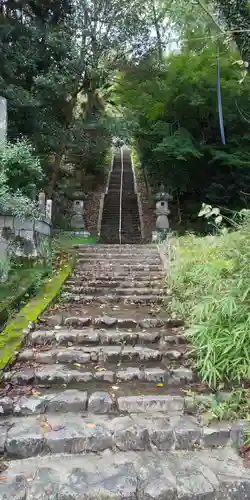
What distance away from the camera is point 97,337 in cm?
374

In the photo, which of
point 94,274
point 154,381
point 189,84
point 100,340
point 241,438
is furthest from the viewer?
point 189,84

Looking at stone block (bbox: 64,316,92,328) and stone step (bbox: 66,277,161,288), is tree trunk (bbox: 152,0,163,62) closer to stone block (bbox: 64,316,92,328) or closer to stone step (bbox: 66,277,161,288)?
stone step (bbox: 66,277,161,288)

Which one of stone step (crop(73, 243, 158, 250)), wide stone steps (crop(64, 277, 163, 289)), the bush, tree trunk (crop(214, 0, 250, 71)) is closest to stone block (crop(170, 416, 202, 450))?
wide stone steps (crop(64, 277, 163, 289))

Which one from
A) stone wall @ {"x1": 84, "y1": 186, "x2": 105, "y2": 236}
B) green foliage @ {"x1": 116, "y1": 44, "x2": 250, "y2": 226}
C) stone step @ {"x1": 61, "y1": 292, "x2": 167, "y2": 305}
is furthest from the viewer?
stone wall @ {"x1": 84, "y1": 186, "x2": 105, "y2": 236}

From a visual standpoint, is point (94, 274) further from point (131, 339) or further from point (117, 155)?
point (117, 155)

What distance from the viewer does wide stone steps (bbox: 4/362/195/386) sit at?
303 cm

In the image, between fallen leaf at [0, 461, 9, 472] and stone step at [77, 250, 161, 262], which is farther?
stone step at [77, 250, 161, 262]

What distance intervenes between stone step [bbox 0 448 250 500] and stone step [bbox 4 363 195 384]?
71 centimetres

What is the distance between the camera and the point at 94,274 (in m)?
6.25

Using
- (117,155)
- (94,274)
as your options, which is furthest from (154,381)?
(117,155)

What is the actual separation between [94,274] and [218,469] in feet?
14.0

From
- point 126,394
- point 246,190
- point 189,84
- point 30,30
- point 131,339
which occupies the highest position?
point 30,30

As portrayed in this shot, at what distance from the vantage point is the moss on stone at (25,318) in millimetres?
3277

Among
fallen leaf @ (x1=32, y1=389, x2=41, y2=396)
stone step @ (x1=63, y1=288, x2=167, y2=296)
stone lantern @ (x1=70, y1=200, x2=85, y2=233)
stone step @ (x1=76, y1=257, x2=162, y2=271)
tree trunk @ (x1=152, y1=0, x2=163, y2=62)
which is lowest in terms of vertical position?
fallen leaf @ (x1=32, y1=389, x2=41, y2=396)
